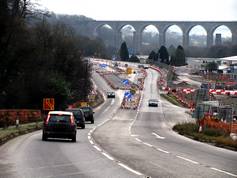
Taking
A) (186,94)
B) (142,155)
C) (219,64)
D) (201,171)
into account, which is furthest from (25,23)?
(219,64)

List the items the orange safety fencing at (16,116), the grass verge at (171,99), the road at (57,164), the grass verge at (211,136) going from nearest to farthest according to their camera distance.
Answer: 1. the road at (57,164)
2. the grass verge at (211,136)
3. the orange safety fencing at (16,116)
4. the grass verge at (171,99)

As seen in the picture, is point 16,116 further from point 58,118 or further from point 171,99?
point 171,99

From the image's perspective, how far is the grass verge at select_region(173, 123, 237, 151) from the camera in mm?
31688

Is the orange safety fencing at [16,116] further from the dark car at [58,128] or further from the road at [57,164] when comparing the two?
the road at [57,164]

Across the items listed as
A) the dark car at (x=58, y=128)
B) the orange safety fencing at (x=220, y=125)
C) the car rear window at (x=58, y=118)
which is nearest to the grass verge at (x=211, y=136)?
the orange safety fencing at (x=220, y=125)

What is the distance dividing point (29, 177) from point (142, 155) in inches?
338

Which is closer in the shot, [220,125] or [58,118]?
[58,118]

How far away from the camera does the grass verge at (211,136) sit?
31.7 metres

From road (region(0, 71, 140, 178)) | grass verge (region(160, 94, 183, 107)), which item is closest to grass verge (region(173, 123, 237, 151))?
road (region(0, 71, 140, 178))

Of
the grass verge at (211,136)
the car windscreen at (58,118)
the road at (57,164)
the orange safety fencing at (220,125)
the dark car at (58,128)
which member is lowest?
the grass verge at (211,136)

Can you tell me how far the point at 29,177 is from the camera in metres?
14.3

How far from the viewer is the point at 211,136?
38125mm

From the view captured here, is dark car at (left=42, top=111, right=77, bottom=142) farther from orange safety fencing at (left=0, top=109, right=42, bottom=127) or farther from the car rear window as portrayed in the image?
orange safety fencing at (left=0, top=109, right=42, bottom=127)

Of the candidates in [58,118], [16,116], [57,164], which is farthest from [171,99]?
[57,164]
